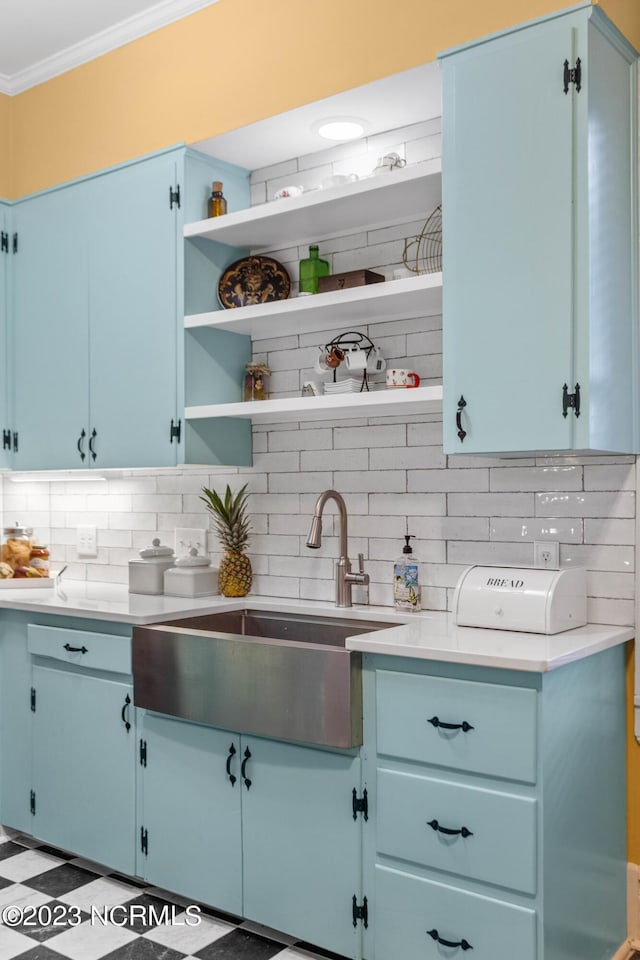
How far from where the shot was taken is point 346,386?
2.81 meters

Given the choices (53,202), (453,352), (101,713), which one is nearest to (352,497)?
(453,352)

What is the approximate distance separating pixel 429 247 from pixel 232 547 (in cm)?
123

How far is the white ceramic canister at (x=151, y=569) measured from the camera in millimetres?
3283

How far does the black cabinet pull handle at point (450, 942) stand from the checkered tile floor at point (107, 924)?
16.2 inches

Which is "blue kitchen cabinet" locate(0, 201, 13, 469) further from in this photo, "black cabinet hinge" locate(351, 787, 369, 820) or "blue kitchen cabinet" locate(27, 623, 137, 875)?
"black cabinet hinge" locate(351, 787, 369, 820)

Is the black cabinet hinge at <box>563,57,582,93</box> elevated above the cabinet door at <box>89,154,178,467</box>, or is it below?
above

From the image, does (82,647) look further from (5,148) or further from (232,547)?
(5,148)

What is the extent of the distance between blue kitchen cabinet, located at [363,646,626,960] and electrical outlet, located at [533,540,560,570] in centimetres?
36

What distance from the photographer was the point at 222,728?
2.51m

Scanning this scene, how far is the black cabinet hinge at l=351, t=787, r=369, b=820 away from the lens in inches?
87.7

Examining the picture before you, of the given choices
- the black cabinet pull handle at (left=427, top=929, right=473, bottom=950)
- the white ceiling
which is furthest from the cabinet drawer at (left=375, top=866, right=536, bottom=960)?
the white ceiling

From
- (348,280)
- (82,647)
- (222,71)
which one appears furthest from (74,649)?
Answer: (222,71)

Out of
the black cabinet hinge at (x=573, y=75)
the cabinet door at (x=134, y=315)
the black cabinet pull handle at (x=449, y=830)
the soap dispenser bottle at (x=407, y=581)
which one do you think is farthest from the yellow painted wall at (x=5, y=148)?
the black cabinet pull handle at (x=449, y=830)

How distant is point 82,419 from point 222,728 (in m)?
1.44
